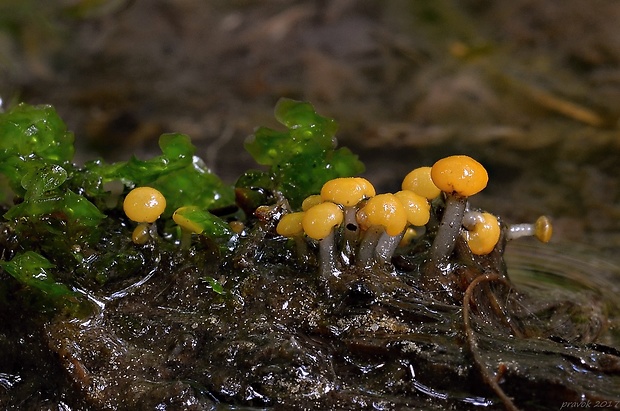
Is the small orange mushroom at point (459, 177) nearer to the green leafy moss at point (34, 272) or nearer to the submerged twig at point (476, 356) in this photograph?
the submerged twig at point (476, 356)

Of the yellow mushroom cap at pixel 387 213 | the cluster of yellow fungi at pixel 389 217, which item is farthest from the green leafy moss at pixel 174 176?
the yellow mushroom cap at pixel 387 213

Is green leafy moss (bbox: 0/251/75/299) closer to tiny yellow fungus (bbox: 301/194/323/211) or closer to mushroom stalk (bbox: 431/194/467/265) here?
tiny yellow fungus (bbox: 301/194/323/211)

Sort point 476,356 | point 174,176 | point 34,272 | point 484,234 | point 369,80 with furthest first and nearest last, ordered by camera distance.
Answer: point 369,80 < point 174,176 < point 484,234 < point 34,272 < point 476,356

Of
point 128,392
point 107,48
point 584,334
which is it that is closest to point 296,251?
point 128,392

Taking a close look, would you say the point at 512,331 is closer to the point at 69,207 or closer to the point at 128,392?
the point at 128,392

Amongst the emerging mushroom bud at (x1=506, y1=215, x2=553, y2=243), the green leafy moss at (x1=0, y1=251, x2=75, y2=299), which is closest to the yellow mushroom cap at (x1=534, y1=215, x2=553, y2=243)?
the emerging mushroom bud at (x1=506, y1=215, x2=553, y2=243)

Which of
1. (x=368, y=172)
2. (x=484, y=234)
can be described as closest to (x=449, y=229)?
(x=484, y=234)

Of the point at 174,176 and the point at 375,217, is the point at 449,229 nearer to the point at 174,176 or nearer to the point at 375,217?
the point at 375,217
